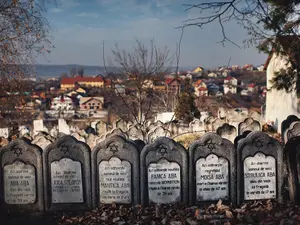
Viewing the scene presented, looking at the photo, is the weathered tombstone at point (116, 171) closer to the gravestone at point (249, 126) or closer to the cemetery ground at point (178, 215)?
the cemetery ground at point (178, 215)

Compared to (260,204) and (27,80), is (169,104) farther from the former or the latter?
(260,204)

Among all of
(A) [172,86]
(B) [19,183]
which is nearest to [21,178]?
(B) [19,183]

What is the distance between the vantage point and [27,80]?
7730 mm

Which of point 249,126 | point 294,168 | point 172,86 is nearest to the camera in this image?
point 294,168

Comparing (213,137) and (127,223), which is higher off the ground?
(213,137)

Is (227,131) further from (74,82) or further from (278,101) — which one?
(74,82)

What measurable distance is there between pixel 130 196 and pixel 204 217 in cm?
130

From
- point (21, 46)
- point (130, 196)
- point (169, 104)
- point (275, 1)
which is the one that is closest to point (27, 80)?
point (21, 46)

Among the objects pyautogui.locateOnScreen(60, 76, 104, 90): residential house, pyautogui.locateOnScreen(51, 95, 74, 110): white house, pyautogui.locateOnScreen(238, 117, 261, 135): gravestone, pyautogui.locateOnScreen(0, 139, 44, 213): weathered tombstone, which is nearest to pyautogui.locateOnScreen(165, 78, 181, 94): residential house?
pyautogui.locateOnScreen(238, 117, 261, 135): gravestone

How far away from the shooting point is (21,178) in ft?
17.7

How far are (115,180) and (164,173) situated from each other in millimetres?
767

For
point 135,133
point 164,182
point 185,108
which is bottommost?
point 164,182

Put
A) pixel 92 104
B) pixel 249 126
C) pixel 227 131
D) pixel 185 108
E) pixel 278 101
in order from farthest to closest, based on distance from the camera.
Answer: pixel 92 104, pixel 185 108, pixel 278 101, pixel 249 126, pixel 227 131

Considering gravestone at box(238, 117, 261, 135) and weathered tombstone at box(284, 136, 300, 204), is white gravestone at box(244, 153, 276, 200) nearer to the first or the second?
weathered tombstone at box(284, 136, 300, 204)
